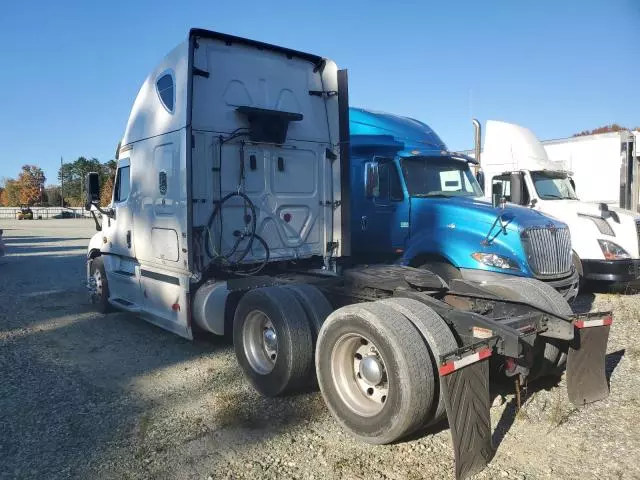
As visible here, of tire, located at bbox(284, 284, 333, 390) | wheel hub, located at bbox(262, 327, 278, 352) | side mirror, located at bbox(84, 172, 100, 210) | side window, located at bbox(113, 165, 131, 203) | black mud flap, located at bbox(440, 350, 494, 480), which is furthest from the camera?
side mirror, located at bbox(84, 172, 100, 210)

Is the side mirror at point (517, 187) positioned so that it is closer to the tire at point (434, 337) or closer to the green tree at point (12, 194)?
the tire at point (434, 337)

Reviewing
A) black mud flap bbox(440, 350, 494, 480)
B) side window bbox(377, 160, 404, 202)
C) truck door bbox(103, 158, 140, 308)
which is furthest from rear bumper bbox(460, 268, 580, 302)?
truck door bbox(103, 158, 140, 308)

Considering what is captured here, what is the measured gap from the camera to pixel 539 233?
716 centimetres

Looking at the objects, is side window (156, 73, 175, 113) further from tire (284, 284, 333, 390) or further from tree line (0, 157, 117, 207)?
tree line (0, 157, 117, 207)

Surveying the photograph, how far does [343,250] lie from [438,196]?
1.88 metres

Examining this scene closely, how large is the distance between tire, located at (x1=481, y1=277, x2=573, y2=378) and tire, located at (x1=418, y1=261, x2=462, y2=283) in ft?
6.27

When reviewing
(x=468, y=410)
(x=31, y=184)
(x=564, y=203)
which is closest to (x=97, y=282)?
(x=468, y=410)

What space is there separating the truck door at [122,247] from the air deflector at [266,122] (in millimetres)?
2102

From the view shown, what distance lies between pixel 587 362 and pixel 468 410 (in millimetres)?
1600

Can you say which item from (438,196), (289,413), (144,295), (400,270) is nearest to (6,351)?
(144,295)

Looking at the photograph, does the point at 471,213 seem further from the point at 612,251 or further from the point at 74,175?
the point at 74,175

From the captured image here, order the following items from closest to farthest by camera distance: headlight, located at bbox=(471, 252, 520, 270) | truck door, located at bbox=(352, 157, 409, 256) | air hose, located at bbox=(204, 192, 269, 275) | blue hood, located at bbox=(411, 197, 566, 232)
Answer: air hose, located at bbox=(204, 192, 269, 275), headlight, located at bbox=(471, 252, 520, 270), blue hood, located at bbox=(411, 197, 566, 232), truck door, located at bbox=(352, 157, 409, 256)

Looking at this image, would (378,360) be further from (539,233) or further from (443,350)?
(539,233)

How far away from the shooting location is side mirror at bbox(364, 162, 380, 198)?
8.12 m
